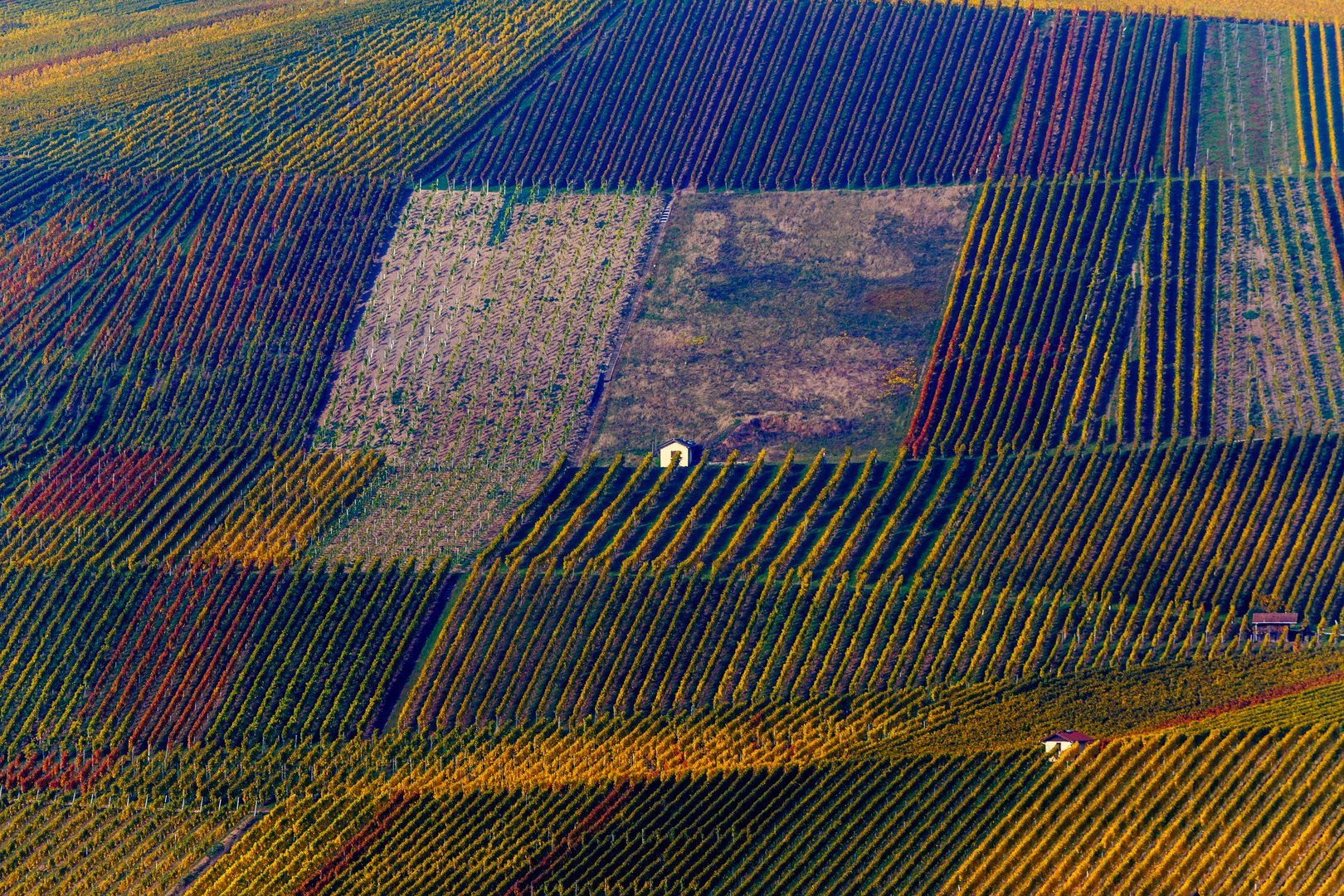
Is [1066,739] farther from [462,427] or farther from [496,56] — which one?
[496,56]

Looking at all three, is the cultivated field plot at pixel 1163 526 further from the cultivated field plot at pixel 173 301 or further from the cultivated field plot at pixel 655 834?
the cultivated field plot at pixel 173 301

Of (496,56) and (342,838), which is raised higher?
(496,56)

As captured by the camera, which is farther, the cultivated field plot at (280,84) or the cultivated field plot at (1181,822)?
the cultivated field plot at (280,84)

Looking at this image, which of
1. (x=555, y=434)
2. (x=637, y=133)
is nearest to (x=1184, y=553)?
(x=555, y=434)

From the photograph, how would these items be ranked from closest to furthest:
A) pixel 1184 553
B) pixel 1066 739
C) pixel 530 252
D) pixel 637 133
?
1. pixel 1066 739
2. pixel 1184 553
3. pixel 530 252
4. pixel 637 133

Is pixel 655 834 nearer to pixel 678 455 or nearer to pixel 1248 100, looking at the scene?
pixel 678 455

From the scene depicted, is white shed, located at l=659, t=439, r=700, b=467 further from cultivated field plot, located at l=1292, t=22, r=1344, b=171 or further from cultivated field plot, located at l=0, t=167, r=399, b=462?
cultivated field plot, located at l=1292, t=22, r=1344, b=171

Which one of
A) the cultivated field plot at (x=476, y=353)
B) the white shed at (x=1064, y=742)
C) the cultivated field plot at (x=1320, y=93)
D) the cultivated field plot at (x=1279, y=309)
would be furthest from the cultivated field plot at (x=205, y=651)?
the cultivated field plot at (x=1320, y=93)

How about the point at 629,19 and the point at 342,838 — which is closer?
the point at 342,838
